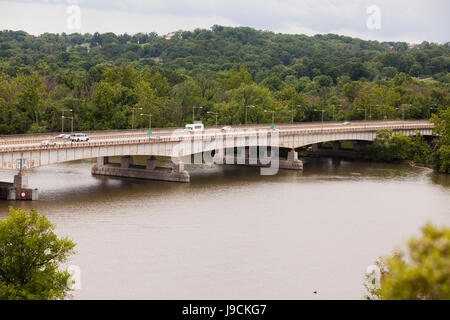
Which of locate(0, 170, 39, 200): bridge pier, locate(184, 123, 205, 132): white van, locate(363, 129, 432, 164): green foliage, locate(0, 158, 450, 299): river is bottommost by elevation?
locate(0, 158, 450, 299): river

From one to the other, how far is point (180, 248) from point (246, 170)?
39105mm

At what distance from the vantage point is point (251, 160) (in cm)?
8150

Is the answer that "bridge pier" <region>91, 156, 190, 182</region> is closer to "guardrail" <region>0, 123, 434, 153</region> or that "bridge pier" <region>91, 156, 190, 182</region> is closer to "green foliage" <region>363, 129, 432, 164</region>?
"guardrail" <region>0, 123, 434, 153</region>

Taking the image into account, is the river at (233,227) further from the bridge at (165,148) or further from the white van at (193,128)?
the white van at (193,128)

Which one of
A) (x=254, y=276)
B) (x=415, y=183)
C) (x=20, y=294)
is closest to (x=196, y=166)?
(x=415, y=183)

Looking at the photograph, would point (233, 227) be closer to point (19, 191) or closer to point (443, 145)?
point (19, 191)

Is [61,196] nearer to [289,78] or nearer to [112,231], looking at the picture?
[112,231]

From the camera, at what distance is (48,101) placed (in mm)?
97188

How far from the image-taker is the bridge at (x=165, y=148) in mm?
53659

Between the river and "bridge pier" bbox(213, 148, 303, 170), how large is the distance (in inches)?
247

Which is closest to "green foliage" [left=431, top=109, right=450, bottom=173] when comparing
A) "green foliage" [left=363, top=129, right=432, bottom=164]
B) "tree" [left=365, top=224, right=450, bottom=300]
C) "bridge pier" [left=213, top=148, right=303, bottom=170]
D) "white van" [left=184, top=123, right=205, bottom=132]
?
"green foliage" [left=363, top=129, right=432, bottom=164]

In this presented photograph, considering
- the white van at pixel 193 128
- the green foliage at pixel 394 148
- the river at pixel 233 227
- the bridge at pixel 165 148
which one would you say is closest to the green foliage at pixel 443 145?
the green foliage at pixel 394 148

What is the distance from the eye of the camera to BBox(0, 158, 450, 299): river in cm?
3275

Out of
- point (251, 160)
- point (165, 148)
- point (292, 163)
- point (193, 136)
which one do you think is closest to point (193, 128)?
point (193, 136)
